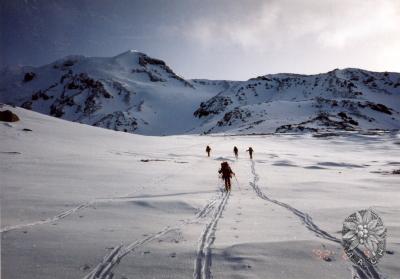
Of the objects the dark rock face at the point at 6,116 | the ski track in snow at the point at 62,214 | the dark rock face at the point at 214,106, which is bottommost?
the ski track in snow at the point at 62,214

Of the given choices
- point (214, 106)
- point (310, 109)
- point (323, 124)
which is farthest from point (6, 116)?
point (214, 106)

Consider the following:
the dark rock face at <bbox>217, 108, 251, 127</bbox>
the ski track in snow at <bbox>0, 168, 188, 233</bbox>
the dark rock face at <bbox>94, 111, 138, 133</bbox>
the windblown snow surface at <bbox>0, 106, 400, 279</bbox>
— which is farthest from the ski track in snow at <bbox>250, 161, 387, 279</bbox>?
the dark rock face at <bbox>94, 111, 138, 133</bbox>

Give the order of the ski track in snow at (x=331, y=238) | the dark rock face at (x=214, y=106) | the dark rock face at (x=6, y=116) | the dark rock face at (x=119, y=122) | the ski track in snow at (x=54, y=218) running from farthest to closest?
1. the dark rock face at (x=214, y=106)
2. the dark rock face at (x=119, y=122)
3. the dark rock face at (x=6, y=116)
4. the ski track in snow at (x=54, y=218)
5. the ski track in snow at (x=331, y=238)

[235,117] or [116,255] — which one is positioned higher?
[235,117]

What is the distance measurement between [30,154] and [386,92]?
20953 centimetres

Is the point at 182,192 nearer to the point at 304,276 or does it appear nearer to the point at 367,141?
the point at 304,276

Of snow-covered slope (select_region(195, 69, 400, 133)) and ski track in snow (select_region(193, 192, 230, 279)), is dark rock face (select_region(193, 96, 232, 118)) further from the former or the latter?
ski track in snow (select_region(193, 192, 230, 279))

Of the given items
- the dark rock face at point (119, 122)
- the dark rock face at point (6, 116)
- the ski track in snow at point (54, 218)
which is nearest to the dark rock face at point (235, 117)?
the dark rock face at point (119, 122)

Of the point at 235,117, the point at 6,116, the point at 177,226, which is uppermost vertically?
the point at 235,117

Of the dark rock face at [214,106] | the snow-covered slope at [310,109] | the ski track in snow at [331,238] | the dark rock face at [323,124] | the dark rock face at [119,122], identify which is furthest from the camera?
the dark rock face at [214,106]

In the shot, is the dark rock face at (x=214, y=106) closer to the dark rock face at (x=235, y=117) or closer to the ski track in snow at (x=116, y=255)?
the dark rock face at (x=235, y=117)

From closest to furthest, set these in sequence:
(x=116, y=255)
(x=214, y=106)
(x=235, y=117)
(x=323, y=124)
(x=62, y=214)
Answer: (x=116, y=255), (x=62, y=214), (x=323, y=124), (x=235, y=117), (x=214, y=106)

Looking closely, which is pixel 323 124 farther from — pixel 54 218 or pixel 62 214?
pixel 54 218

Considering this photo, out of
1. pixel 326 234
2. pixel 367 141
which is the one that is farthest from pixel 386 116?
pixel 326 234
